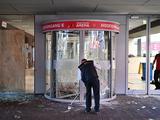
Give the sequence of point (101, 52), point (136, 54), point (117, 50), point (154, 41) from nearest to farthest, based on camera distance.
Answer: point (101, 52)
point (117, 50)
point (154, 41)
point (136, 54)

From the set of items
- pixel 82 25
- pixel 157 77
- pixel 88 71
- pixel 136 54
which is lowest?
pixel 157 77

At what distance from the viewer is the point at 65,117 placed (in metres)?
7.89

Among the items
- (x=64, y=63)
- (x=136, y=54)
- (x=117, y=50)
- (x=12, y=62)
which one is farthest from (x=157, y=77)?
(x=12, y=62)

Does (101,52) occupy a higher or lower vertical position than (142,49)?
lower

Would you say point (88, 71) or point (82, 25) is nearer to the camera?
point (88, 71)

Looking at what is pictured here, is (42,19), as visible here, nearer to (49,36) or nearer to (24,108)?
(49,36)

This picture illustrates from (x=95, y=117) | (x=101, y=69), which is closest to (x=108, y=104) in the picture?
(x=101, y=69)

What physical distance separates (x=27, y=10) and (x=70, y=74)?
2.77 meters

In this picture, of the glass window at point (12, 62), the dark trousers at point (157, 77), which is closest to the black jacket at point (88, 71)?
the glass window at point (12, 62)

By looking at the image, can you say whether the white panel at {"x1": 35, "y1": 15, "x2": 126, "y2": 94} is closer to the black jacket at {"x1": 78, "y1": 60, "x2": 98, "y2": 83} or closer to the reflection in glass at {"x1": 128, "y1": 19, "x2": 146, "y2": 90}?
the reflection in glass at {"x1": 128, "y1": 19, "x2": 146, "y2": 90}

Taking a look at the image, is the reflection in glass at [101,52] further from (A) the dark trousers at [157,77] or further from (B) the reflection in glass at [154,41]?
(A) the dark trousers at [157,77]

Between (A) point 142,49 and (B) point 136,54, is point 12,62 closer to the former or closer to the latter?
(B) point 136,54

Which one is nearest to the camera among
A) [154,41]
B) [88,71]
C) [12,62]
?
[88,71]

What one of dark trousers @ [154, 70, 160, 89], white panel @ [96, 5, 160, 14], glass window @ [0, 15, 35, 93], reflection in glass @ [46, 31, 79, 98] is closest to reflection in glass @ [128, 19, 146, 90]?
dark trousers @ [154, 70, 160, 89]
